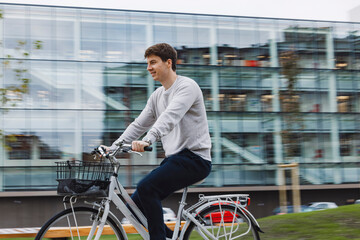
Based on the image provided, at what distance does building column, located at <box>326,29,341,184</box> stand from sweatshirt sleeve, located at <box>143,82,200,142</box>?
3197 centimetres

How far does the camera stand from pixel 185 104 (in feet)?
10.4

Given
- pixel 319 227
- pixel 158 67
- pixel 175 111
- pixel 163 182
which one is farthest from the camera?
pixel 319 227

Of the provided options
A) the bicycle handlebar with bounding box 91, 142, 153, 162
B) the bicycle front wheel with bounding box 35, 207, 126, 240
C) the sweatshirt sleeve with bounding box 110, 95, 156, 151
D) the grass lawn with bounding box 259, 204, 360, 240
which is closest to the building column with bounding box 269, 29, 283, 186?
the grass lawn with bounding box 259, 204, 360, 240

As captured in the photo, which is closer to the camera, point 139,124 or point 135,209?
point 135,209

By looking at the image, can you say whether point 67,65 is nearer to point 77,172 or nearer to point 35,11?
point 35,11

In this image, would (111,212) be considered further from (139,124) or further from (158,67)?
(158,67)

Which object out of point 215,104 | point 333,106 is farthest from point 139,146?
point 333,106

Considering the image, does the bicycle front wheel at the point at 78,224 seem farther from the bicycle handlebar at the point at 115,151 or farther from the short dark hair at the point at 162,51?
the short dark hair at the point at 162,51

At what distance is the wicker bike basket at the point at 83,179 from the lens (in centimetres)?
293

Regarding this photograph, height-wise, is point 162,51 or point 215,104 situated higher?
point 215,104

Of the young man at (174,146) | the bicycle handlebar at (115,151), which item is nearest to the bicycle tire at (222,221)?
the young man at (174,146)

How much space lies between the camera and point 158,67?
11.0 ft

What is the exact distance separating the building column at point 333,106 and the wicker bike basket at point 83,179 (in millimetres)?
32278

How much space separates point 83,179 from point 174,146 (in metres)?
0.75
